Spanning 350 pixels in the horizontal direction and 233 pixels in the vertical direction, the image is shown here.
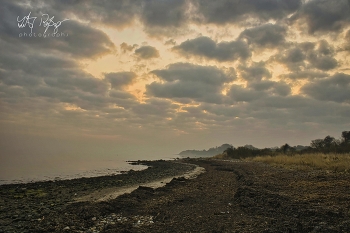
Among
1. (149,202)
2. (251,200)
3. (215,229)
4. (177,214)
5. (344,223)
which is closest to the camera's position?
(344,223)

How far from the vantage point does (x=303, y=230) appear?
24.8 ft

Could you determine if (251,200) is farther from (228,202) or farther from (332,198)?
(332,198)

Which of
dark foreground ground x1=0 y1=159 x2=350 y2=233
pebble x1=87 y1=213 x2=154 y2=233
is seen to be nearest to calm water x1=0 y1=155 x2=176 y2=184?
dark foreground ground x1=0 y1=159 x2=350 y2=233

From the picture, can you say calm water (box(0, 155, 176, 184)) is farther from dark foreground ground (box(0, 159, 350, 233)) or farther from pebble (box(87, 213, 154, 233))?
pebble (box(87, 213, 154, 233))

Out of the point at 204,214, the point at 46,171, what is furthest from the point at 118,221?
the point at 46,171

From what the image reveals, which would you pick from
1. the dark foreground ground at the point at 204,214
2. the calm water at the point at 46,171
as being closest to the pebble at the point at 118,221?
the dark foreground ground at the point at 204,214

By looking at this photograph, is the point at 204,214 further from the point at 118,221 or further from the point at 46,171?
the point at 46,171

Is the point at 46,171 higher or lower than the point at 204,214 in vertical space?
lower

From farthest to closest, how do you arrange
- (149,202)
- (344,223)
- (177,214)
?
(149,202) < (177,214) < (344,223)

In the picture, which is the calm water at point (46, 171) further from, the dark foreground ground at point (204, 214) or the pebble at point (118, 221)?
the pebble at point (118, 221)

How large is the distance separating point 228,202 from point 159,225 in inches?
194

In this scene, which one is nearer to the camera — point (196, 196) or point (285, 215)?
point (285, 215)

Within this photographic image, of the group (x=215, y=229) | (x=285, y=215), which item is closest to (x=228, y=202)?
(x=285, y=215)

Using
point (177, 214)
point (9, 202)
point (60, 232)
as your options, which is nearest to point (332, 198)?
point (177, 214)
